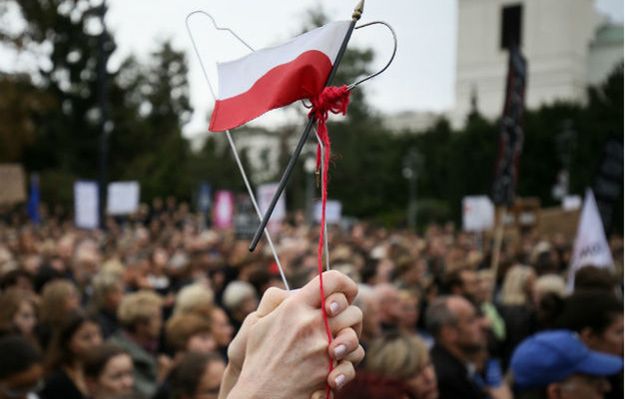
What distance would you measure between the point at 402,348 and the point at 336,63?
2.17m

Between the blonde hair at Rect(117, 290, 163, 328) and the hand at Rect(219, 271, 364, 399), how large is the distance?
3.73 m

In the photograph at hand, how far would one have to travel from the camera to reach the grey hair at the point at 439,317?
14.0ft

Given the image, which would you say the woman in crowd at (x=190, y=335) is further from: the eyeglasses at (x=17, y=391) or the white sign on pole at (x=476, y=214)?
the white sign on pole at (x=476, y=214)

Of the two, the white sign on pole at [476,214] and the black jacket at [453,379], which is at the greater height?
the black jacket at [453,379]

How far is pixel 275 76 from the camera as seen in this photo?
1.51 m

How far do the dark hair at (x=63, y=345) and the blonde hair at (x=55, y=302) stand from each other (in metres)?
0.33

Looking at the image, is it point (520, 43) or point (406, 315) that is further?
point (520, 43)

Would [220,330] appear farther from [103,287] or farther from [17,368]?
[17,368]

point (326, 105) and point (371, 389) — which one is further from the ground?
point (326, 105)

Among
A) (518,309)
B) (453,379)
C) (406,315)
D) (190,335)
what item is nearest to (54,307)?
(190,335)

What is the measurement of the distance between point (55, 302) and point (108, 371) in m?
1.30

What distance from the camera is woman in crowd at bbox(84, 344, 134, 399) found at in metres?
3.69

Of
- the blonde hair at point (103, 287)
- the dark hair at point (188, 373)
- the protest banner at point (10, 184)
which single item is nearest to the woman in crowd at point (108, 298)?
the blonde hair at point (103, 287)

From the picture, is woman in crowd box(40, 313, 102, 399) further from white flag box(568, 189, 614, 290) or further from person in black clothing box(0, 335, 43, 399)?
white flag box(568, 189, 614, 290)
